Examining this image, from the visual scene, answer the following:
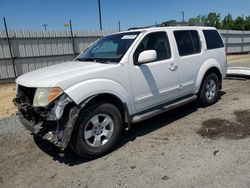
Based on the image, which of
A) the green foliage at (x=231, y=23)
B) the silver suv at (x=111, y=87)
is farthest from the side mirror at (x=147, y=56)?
the green foliage at (x=231, y=23)

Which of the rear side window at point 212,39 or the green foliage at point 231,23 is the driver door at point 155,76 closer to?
the rear side window at point 212,39

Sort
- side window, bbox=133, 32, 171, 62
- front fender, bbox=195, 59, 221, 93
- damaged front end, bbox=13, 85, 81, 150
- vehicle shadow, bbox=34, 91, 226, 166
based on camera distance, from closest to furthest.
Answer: damaged front end, bbox=13, 85, 81, 150 → vehicle shadow, bbox=34, 91, 226, 166 → side window, bbox=133, 32, 171, 62 → front fender, bbox=195, 59, 221, 93

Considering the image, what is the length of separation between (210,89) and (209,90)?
0.18 ft

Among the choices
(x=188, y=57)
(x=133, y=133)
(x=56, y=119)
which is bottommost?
(x=133, y=133)

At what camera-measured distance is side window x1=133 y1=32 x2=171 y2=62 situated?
425 centimetres

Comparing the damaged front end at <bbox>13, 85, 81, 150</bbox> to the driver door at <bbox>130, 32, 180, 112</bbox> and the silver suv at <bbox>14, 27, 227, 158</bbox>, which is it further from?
the driver door at <bbox>130, 32, 180, 112</bbox>

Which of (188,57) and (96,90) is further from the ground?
(188,57)

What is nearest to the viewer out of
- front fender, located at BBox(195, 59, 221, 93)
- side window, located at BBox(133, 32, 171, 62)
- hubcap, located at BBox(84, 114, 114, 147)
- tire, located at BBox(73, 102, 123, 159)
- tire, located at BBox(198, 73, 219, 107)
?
tire, located at BBox(73, 102, 123, 159)

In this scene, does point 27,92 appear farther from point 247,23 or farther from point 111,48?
point 247,23

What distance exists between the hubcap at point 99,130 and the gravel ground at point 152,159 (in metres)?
0.27

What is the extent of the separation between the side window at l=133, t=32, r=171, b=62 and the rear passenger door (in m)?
0.29

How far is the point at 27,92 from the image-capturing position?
366 cm

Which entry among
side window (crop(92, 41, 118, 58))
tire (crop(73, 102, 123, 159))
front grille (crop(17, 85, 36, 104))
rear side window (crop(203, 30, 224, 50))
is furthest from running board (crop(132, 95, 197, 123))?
front grille (crop(17, 85, 36, 104))

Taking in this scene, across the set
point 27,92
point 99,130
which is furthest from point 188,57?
point 27,92
